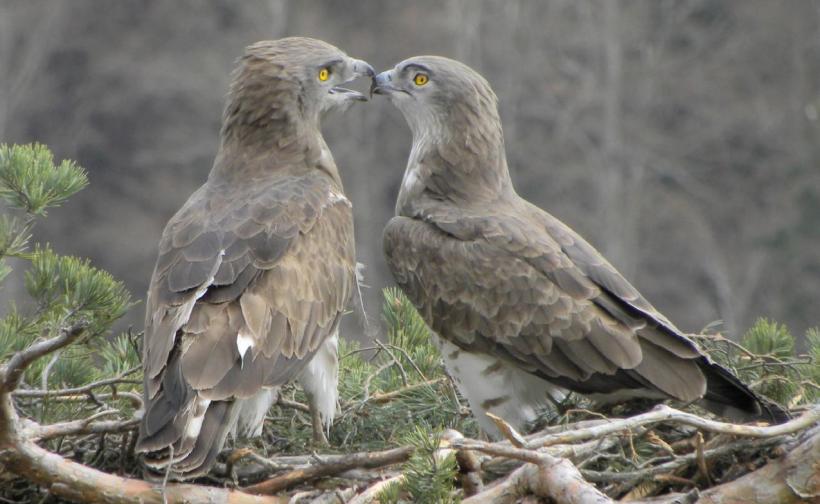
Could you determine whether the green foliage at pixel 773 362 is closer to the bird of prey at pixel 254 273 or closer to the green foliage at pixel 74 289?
the bird of prey at pixel 254 273

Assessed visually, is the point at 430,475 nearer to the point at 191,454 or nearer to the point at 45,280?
the point at 191,454

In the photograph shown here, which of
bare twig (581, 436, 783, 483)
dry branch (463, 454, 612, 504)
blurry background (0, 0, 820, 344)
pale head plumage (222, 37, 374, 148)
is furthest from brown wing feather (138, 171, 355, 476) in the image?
blurry background (0, 0, 820, 344)

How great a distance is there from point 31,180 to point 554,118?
77.5 feet

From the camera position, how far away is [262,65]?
7.19 metres

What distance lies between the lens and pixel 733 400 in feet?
19.4

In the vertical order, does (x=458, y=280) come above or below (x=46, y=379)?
above

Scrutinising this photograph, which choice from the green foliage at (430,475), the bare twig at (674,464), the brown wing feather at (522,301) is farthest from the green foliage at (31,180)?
the bare twig at (674,464)

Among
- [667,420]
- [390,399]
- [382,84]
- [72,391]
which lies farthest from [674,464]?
[382,84]

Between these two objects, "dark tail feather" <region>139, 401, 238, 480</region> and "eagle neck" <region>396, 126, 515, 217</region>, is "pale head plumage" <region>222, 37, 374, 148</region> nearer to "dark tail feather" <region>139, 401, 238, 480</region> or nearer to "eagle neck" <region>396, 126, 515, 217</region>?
"eagle neck" <region>396, 126, 515, 217</region>

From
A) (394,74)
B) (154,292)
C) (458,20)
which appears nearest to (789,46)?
(458,20)

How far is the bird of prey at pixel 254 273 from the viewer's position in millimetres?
5480

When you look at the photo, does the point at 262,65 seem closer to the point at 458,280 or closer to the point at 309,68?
the point at 309,68

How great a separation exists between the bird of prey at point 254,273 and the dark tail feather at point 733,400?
5.25ft

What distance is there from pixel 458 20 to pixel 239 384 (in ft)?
76.8
